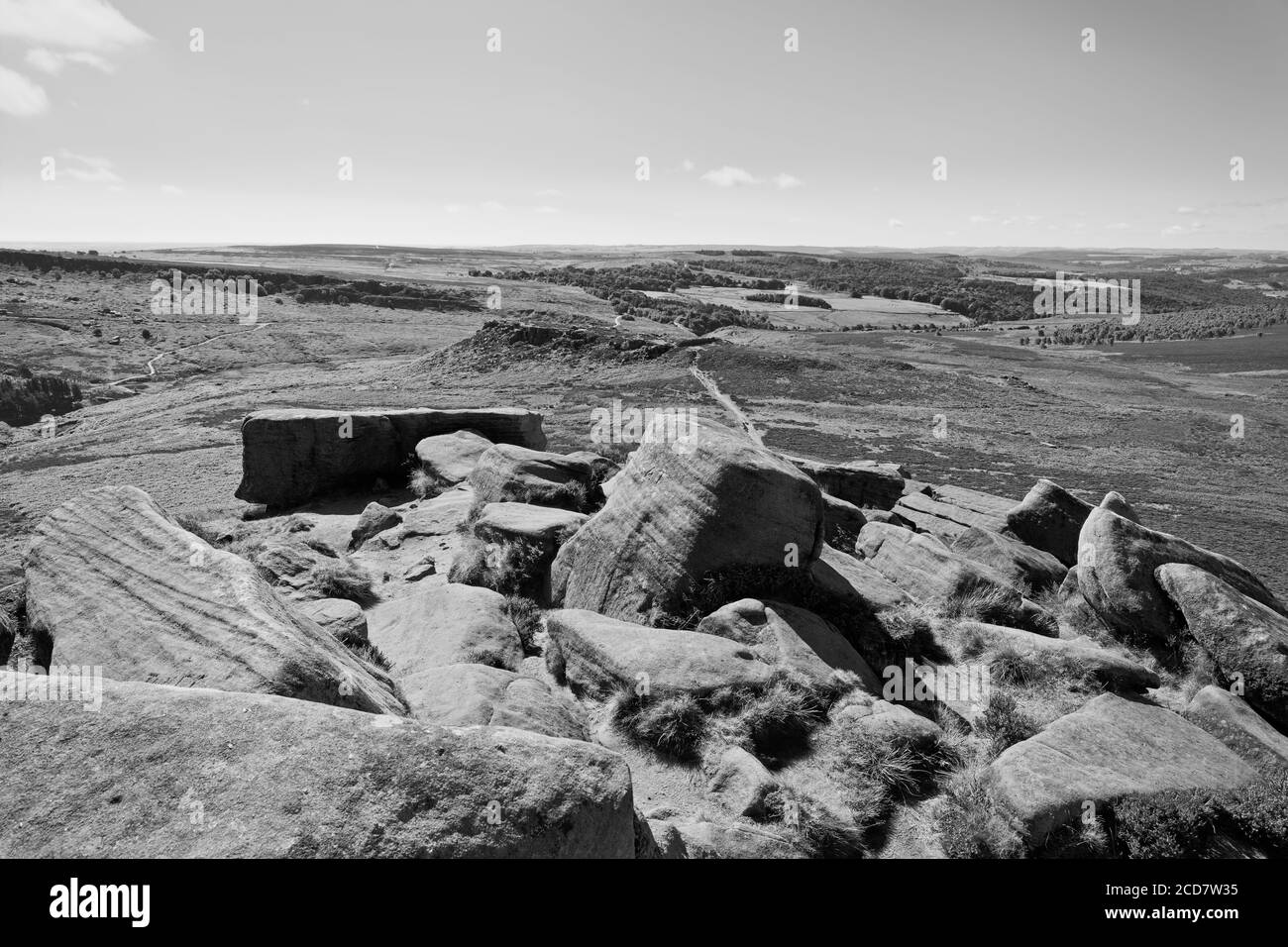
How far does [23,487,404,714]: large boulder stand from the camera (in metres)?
6.27

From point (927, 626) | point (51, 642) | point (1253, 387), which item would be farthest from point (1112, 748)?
point (1253, 387)

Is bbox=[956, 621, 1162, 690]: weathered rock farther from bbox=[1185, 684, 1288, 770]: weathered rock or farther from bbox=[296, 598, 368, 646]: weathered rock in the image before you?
bbox=[296, 598, 368, 646]: weathered rock

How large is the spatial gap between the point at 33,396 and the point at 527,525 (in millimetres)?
45639

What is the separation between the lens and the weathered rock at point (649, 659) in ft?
27.9

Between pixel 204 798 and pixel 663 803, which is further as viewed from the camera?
pixel 663 803

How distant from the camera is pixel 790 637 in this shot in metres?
9.57

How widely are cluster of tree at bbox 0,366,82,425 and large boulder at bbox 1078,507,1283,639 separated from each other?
49491 millimetres

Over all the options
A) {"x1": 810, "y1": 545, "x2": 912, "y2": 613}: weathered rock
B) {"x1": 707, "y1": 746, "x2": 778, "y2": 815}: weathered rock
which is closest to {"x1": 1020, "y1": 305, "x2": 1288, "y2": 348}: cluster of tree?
{"x1": 810, "y1": 545, "x2": 912, "y2": 613}: weathered rock

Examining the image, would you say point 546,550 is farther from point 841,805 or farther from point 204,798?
point 204,798

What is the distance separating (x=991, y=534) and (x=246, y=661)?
13601mm

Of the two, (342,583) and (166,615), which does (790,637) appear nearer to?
(166,615)

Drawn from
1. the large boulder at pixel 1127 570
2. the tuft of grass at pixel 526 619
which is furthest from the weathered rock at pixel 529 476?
the large boulder at pixel 1127 570

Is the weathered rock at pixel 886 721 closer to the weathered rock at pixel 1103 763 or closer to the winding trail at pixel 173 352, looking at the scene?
the weathered rock at pixel 1103 763

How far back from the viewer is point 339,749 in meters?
4.57
